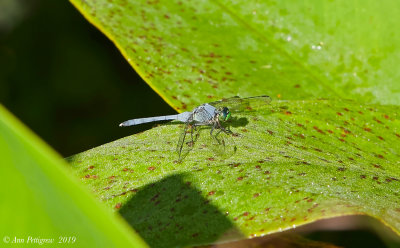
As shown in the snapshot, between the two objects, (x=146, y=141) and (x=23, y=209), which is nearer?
(x=23, y=209)

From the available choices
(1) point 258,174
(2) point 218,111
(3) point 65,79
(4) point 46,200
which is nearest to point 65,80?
(3) point 65,79

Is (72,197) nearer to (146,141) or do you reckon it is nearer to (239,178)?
(239,178)

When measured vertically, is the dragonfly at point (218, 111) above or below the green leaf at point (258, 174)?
above

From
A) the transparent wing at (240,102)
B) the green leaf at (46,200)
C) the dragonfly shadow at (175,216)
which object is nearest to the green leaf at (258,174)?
the dragonfly shadow at (175,216)

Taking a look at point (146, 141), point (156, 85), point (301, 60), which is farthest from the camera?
point (301, 60)

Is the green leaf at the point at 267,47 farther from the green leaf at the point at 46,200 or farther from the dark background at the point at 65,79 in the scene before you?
the green leaf at the point at 46,200

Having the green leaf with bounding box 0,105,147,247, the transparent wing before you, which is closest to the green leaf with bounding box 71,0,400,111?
the transparent wing

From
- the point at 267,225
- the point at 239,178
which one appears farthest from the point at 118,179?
the point at 267,225

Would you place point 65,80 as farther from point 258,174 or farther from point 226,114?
point 258,174
